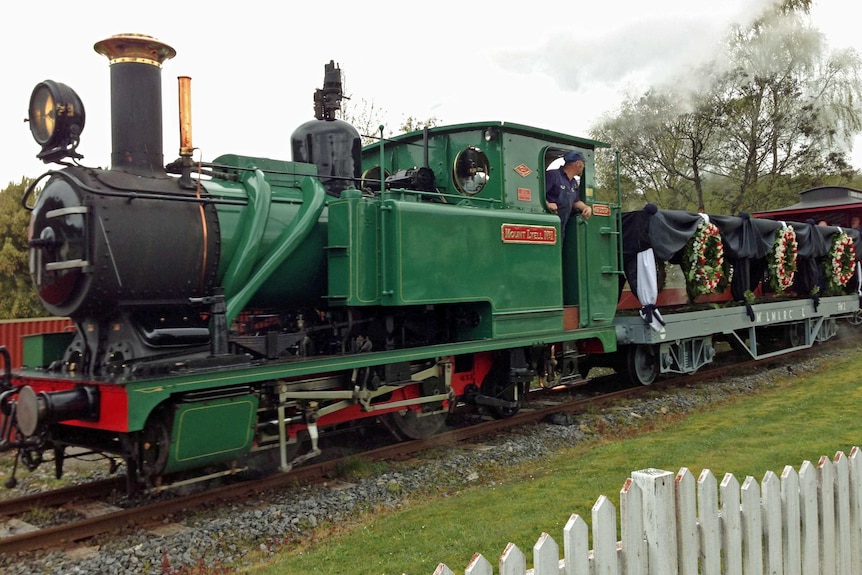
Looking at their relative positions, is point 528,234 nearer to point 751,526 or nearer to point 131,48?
point 131,48

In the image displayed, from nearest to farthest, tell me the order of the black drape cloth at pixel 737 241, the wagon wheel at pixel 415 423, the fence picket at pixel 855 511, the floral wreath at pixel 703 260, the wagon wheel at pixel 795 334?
the fence picket at pixel 855 511 < the wagon wheel at pixel 415 423 < the black drape cloth at pixel 737 241 < the floral wreath at pixel 703 260 < the wagon wheel at pixel 795 334

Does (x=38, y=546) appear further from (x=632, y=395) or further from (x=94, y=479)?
(x=632, y=395)

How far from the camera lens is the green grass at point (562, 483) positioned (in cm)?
416

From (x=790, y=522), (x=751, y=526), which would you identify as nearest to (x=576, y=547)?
(x=751, y=526)

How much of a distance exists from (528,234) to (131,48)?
385 cm

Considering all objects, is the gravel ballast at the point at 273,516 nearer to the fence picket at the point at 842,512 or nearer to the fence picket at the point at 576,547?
the fence picket at the point at 576,547

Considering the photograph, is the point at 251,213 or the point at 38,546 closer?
the point at 38,546

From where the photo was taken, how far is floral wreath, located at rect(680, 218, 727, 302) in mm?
10289

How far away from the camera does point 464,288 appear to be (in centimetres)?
659

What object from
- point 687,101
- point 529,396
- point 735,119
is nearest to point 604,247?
point 529,396

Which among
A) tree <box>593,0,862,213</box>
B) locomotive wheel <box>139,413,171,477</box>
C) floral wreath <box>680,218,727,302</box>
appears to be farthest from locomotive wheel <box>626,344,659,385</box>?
tree <box>593,0,862,213</box>

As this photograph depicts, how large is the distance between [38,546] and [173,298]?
5.94 feet

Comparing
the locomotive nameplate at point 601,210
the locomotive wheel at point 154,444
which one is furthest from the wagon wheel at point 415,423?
the locomotive nameplate at point 601,210

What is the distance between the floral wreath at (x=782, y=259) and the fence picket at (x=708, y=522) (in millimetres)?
10888
